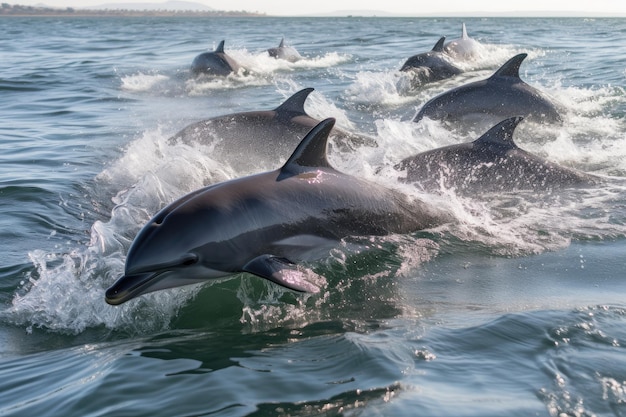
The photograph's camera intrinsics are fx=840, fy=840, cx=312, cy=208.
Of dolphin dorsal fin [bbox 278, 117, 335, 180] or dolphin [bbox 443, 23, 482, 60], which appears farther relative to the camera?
dolphin [bbox 443, 23, 482, 60]

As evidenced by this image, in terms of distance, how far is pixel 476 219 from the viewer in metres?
8.31

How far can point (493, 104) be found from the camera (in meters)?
13.4

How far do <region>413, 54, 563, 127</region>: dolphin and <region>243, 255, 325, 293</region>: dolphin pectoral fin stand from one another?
7.91 m

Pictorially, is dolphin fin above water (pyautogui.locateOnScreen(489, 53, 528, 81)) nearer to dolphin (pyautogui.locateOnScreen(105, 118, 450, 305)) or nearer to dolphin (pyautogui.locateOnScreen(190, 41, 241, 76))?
dolphin (pyautogui.locateOnScreen(105, 118, 450, 305))

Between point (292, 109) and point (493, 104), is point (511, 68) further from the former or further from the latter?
point (292, 109)

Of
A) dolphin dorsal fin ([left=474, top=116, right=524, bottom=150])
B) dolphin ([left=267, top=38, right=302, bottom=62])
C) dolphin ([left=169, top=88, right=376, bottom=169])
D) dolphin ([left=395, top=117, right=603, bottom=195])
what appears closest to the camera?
dolphin ([left=395, top=117, right=603, bottom=195])

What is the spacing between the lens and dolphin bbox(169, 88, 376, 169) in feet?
38.5

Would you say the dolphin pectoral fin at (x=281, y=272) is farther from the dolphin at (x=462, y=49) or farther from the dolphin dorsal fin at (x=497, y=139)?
the dolphin at (x=462, y=49)

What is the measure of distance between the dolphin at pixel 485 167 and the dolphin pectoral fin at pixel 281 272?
10.4ft

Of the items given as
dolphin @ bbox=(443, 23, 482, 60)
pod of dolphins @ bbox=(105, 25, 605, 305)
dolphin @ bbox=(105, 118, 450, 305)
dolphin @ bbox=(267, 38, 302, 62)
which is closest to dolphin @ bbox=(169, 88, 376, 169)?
pod of dolphins @ bbox=(105, 25, 605, 305)

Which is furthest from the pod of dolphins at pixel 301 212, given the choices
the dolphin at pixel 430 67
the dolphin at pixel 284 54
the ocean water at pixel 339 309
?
the dolphin at pixel 284 54

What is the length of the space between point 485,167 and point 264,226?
3711mm

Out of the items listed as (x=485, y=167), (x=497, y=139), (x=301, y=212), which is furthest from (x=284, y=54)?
(x=301, y=212)

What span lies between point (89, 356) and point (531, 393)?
2819 mm
